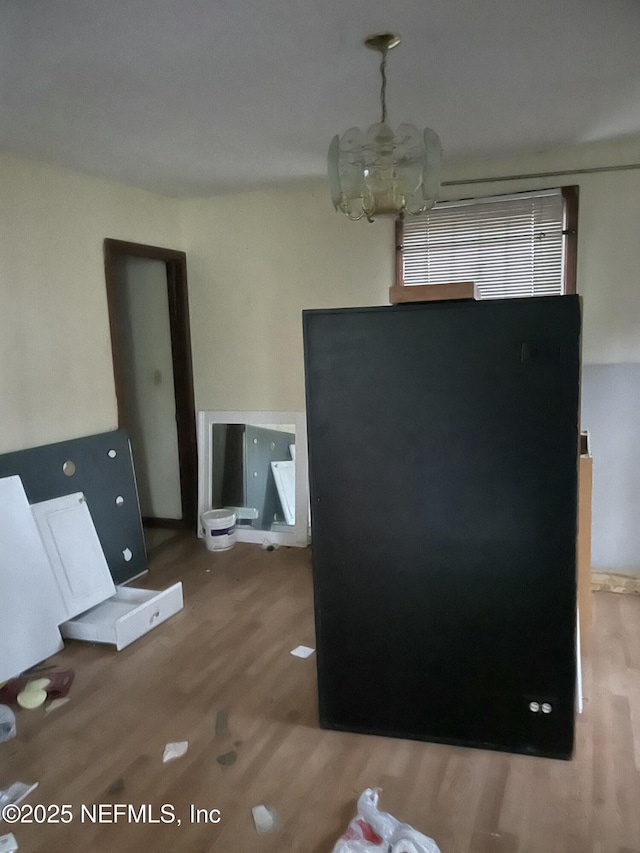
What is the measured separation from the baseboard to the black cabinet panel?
1.69 metres

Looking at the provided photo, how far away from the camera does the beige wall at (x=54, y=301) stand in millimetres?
3223

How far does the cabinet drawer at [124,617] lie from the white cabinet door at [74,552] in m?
0.07

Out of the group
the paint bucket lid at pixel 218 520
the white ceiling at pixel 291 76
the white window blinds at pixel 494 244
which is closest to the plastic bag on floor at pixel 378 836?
the white ceiling at pixel 291 76

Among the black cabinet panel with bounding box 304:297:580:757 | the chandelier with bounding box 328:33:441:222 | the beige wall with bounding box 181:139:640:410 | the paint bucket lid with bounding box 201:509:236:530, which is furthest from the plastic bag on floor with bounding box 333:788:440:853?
the beige wall with bounding box 181:139:640:410

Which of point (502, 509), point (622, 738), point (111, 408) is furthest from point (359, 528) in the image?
point (111, 408)

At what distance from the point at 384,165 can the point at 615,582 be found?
→ 275 centimetres

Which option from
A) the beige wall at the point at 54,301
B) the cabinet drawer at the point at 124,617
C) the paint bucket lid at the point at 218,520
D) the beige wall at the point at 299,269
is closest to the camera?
the cabinet drawer at the point at 124,617

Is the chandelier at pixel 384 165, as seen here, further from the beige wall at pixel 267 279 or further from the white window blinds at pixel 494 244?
the beige wall at pixel 267 279

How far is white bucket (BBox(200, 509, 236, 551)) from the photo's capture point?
4352mm

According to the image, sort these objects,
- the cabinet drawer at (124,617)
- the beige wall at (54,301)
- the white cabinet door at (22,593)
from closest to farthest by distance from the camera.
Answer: the white cabinet door at (22,593) < the cabinet drawer at (124,617) < the beige wall at (54,301)

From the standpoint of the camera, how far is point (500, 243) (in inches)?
147

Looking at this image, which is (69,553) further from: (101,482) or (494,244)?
(494,244)

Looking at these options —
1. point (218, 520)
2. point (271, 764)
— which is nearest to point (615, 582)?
point (271, 764)

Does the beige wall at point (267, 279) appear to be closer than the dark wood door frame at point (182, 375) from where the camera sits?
Yes
